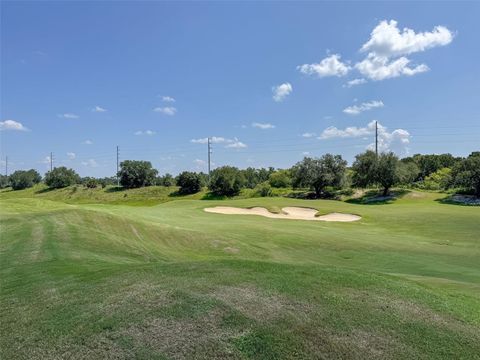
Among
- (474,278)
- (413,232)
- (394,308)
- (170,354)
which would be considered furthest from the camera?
(413,232)

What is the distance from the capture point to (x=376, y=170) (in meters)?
65.8

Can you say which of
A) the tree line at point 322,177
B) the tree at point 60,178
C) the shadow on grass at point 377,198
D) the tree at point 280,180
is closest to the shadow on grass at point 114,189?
the tree line at point 322,177

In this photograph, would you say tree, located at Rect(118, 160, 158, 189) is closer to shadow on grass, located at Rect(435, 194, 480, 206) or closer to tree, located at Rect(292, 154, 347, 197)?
tree, located at Rect(292, 154, 347, 197)

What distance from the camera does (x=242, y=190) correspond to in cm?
8462

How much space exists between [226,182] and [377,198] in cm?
3052

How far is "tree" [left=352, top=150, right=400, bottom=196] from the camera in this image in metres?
64.5

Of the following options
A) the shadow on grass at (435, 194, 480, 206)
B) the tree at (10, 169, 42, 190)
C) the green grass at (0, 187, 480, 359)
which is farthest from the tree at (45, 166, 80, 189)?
the green grass at (0, 187, 480, 359)

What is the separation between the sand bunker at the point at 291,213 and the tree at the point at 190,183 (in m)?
40.6

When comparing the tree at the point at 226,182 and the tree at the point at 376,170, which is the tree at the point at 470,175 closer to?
the tree at the point at 376,170

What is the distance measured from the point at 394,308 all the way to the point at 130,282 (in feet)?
18.6

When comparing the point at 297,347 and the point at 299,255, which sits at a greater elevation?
the point at 297,347

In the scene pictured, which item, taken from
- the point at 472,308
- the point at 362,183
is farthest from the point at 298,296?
the point at 362,183

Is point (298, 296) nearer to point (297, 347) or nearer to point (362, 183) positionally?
point (297, 347)

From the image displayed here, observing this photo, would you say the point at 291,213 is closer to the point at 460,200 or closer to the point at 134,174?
the point at 460,200
